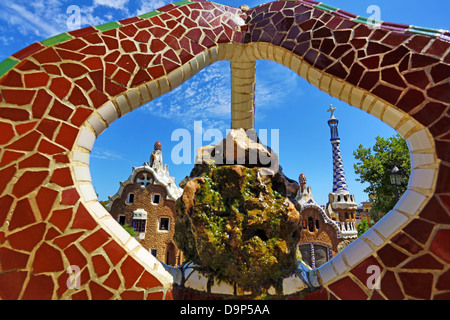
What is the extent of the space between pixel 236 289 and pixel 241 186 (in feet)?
2.85

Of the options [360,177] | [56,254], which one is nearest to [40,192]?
[56,254]

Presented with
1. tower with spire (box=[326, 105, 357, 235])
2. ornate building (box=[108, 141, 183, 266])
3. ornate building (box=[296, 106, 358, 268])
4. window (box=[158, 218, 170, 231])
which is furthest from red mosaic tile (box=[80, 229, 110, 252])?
tower with spire (box=[326, 105, 357, 235])

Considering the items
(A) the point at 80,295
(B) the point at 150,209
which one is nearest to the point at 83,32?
(A) the point at 80,295

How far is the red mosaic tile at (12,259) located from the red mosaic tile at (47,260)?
73 mm

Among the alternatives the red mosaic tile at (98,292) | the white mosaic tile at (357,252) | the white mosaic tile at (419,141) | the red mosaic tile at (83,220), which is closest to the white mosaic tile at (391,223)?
the white mosaic tile at (357,252)

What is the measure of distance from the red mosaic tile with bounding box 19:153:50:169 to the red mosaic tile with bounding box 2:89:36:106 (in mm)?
460

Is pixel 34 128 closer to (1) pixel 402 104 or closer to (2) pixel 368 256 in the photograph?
(2) pixel 368 256

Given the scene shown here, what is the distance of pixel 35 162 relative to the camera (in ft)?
6.46

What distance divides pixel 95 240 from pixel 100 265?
0.19 meters

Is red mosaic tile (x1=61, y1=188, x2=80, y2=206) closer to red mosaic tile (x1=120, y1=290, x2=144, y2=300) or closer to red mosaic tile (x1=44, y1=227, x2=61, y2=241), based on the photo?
red mosaic tile (x1=44, y1=227, x2=61, y2=241)

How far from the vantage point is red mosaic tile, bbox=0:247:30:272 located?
1.79m

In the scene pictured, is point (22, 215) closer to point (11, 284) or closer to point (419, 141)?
point (11, 284)

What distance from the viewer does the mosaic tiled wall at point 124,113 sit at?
6.08 ft

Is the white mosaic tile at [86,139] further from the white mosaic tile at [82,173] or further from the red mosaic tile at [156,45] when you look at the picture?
the red mosaic tile at [156,45]
